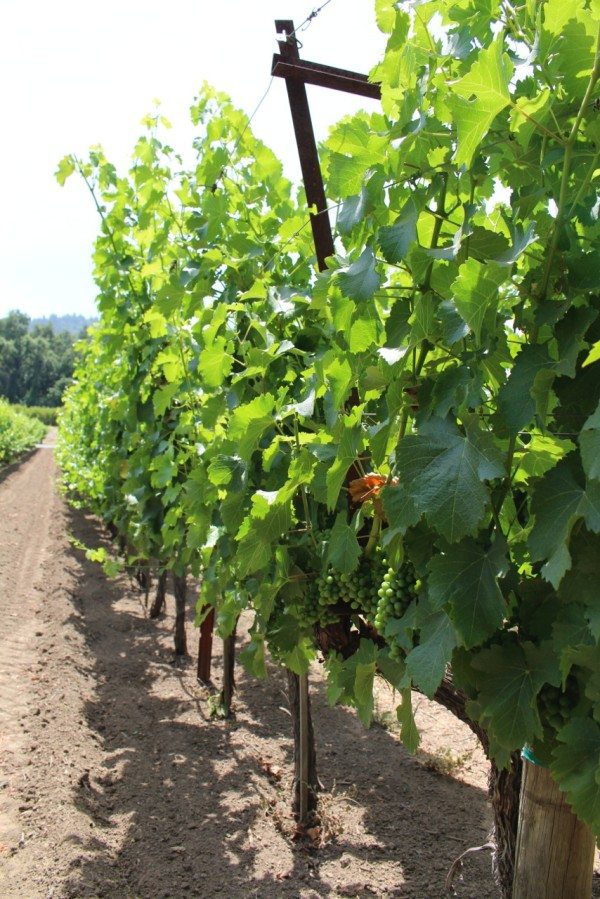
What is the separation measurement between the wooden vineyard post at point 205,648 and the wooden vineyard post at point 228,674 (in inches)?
12.5

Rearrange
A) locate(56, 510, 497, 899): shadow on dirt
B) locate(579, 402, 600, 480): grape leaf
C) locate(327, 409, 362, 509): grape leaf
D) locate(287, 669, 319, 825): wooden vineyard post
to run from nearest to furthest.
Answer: locate(579, 402, 600, 480): grape leaf, locate(327, 409, 362, 509): grape leaf, locate(56, 510, 497, 899): shadow on dirt, locate(287, 669, 319, 825): wooden vineyard post

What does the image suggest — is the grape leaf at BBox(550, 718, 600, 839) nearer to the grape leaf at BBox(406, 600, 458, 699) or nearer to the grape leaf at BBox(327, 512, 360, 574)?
the grape leaf at BBox(406, 600, 458, 699)

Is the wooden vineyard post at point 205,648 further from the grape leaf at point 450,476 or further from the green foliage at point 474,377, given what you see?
the grape leaf at point 450,476

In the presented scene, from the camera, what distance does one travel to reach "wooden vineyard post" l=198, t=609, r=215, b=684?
636 centimetres

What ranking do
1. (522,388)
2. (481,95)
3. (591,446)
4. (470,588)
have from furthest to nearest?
(470,588) < (522,388) < (481,95) < (591,446)

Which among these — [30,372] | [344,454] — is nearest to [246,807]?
[344,454]

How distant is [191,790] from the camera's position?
5086 millimetres

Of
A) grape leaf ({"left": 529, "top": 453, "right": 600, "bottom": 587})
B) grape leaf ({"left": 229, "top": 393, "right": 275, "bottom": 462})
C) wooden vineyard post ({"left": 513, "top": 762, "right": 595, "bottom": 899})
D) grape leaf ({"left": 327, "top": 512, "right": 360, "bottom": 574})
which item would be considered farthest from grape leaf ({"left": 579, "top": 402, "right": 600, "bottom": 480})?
grape leaf ({"left": 229, "top": 393, "right": 275, "bottom": 462})

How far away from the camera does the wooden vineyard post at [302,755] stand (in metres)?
4.17

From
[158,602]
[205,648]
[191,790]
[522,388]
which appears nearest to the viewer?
[522,388]

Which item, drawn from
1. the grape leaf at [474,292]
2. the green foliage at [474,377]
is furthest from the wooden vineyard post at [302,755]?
the grape leaf at [474,292]

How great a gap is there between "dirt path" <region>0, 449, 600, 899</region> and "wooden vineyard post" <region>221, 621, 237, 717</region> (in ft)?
0.62

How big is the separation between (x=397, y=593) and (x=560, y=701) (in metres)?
0.46

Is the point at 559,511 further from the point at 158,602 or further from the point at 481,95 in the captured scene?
the point at 158,602
